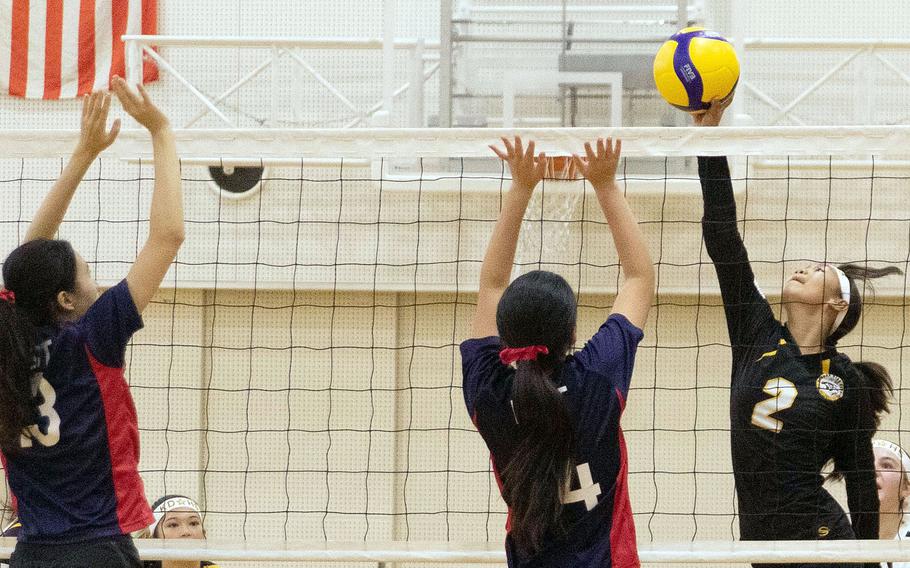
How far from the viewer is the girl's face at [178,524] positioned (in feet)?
15.2

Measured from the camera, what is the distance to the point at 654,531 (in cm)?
762

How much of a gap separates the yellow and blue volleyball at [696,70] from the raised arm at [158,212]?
6.28 ft

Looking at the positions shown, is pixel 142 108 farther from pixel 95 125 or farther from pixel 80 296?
pixel 80 296

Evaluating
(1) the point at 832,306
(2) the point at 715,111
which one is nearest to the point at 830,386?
(1) the point at 832,306

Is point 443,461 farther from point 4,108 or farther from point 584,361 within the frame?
point 584,361

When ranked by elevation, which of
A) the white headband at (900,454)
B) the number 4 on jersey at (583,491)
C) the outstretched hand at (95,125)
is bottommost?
the white headband at (900,454)

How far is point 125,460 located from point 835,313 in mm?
2380

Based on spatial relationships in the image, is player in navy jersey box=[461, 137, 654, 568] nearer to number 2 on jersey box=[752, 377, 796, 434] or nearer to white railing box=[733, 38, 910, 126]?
number 2 on jersey box=[752, 377, 796, 434]

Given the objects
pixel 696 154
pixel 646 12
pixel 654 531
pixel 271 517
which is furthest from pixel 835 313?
pixel 271 517

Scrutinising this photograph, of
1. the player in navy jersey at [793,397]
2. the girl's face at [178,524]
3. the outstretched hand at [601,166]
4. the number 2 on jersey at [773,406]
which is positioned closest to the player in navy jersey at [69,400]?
the outstretched hand at [601,166]

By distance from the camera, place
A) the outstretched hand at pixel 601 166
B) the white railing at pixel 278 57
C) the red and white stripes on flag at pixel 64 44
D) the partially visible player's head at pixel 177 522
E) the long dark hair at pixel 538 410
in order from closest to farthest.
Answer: the long dark hair at pixel 538 410 < the outstretched hand at pixel 601 166 < the partially visible player's head at pixel 177 522 < the white railing at pixel 278 57 < the red and white stripes on flag at pixel 64 44

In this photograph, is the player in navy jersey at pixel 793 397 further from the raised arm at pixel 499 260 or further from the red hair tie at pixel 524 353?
the red hair tie at pixel 524 353

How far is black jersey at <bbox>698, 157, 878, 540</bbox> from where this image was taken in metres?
3.44

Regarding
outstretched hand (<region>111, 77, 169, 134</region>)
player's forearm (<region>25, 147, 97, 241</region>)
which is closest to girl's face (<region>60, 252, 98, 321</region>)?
player's forearm (<region>25, 147, 97, 241</region>)
